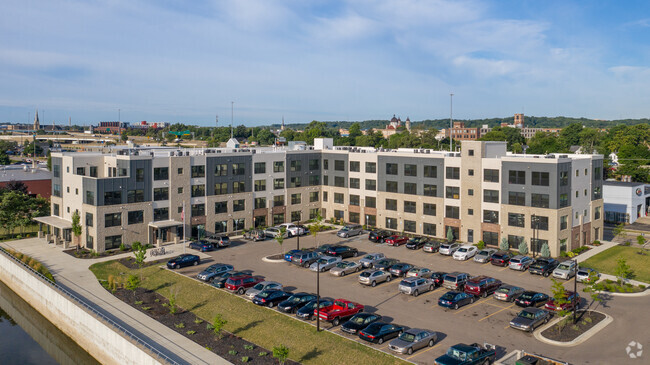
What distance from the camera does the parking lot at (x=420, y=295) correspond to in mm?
34375

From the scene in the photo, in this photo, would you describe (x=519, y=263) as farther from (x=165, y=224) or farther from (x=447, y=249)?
(x=165, y=224)

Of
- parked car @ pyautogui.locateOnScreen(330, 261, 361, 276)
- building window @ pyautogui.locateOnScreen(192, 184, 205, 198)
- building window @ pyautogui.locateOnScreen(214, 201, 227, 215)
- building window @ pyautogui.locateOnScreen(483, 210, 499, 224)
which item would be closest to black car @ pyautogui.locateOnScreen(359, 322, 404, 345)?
parked car @ pyautogui.locateOnScreen(330, 261, 361, 276)

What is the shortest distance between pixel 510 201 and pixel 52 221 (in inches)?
2344

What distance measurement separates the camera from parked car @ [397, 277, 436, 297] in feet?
144

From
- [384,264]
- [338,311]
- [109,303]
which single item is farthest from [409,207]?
[109,303]

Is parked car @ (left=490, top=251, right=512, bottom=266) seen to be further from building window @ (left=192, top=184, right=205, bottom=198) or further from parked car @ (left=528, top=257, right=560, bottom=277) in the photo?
building window @ (left=192, top=184, right=205, bottom=198)

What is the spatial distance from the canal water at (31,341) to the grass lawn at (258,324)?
705 centimetres

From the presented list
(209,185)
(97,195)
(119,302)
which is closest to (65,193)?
(97,195)

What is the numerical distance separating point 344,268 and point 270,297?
11.3m

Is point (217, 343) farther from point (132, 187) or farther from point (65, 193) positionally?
point (65, 193)

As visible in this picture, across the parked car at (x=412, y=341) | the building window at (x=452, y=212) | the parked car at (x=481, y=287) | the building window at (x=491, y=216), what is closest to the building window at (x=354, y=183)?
the building window at (x=452, y=212)

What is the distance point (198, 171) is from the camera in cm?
6775

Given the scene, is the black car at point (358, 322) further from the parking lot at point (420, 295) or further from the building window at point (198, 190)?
the building window at point (198, 190)

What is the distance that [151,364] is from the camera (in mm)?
29891
